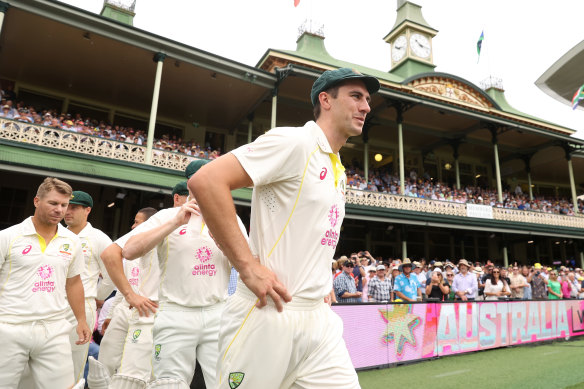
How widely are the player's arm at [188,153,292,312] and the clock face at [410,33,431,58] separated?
87.1ft

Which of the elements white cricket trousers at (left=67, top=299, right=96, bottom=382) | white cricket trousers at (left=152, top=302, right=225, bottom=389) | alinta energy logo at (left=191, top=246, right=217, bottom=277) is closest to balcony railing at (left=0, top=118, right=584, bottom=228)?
white cricket trousers at (left=67, top=299, right=96, bottom=382)

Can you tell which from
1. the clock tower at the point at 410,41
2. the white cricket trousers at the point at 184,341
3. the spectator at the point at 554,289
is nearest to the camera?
the white cricket trousers at the point at 184,341

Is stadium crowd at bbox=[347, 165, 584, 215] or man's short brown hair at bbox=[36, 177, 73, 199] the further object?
stadium crowd at bbox=[347, 165, 584, 215]

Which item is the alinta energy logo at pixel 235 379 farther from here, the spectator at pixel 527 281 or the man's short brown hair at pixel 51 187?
the spectator at pixel 527 281

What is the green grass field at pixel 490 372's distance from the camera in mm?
5848

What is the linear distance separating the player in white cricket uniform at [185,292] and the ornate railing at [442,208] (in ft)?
43.7

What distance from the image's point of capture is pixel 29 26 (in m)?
12.4

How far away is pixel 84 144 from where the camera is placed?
12.2 m

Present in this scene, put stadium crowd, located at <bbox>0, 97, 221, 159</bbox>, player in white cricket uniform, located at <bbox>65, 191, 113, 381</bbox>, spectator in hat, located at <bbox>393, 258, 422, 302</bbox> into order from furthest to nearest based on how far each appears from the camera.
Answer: stadium crowd, located at <bbox>0, 97, 221, 159</bbox> < spectator in hat, located at <bbox>393, 258, 422, 302</bbox> < player in white cricket uniform, located at <bbox>65, 191, 113, 381</bbox>

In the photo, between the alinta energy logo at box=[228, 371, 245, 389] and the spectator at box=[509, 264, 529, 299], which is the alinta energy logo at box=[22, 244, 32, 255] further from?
the spectator at box=[509, 264, 529, 299]

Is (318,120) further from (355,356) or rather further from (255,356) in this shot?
(355,356)

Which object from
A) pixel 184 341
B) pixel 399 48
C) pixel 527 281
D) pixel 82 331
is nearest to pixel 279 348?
pixel 184 341

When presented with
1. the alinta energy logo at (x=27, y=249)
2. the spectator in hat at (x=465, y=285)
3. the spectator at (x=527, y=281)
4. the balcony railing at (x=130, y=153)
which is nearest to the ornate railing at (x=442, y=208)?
the balcony railing at (x=130, y=153)

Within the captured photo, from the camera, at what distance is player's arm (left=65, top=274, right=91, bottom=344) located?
3750 mm
